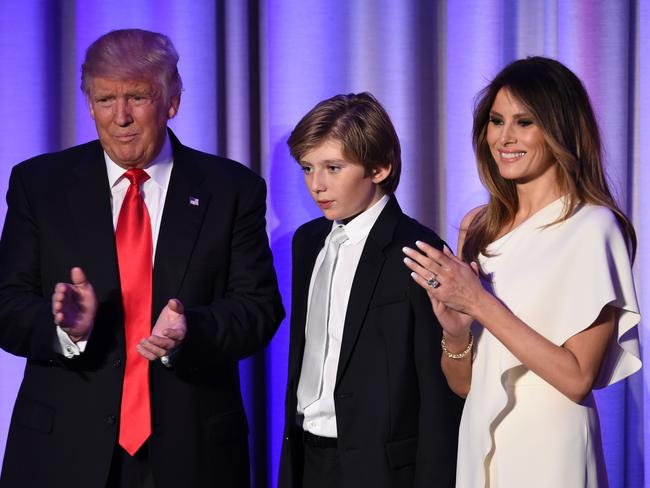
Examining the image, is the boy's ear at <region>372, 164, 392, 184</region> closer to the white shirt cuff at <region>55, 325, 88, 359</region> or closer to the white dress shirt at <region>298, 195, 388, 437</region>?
the white dress shirt at <region>298, 195, 388, 437</region>

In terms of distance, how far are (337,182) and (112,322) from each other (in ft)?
2.16

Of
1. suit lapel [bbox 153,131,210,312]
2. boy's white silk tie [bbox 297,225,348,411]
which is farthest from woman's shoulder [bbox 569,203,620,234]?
suit lapel [bbox 153,131,210,312]

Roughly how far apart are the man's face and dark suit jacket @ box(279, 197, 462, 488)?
24.8 inches

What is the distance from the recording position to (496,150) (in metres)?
2.13

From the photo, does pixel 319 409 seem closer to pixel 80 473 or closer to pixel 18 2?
pixel 80 473

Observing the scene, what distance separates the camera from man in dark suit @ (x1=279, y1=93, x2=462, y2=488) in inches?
82.0

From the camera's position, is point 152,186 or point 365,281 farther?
point 152,186

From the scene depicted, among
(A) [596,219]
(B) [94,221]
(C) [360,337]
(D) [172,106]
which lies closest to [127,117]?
(D) [172,106]

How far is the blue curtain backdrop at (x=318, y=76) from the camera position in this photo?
3.07 m

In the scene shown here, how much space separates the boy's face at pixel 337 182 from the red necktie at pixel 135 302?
439 mm

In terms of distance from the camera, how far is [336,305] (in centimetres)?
221

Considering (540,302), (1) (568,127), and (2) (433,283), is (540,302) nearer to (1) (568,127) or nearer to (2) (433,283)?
(2) (433,283)

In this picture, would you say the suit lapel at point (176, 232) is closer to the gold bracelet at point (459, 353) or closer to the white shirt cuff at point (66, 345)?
the white shirt cuff at point (66, 345)

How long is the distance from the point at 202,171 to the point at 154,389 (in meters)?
0.58
